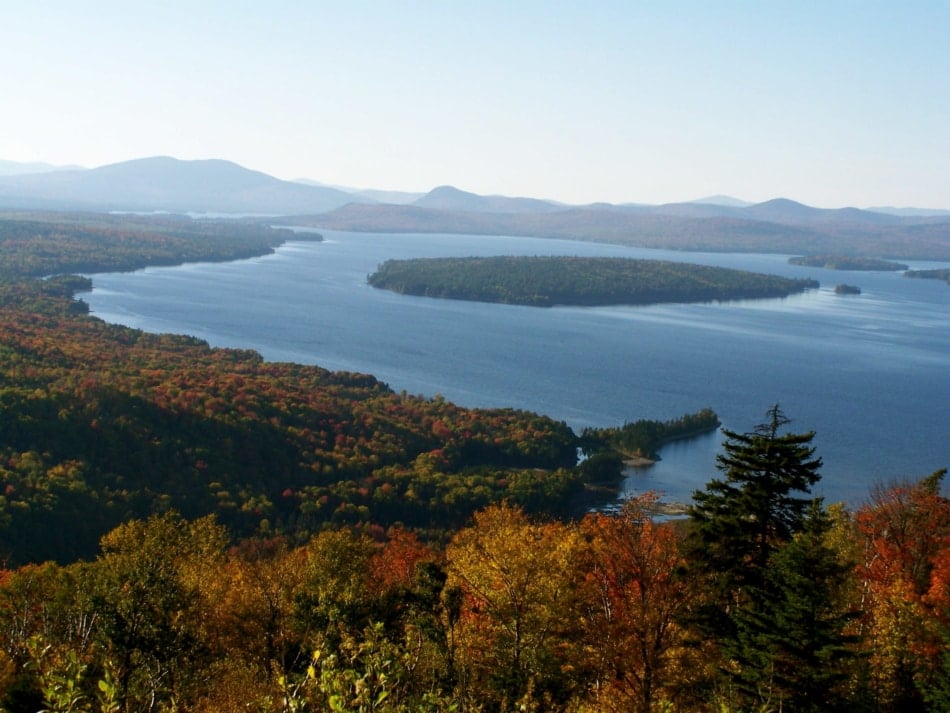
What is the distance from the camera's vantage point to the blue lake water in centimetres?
4969

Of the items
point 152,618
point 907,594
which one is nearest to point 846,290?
point 907,594

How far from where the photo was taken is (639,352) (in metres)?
72.2

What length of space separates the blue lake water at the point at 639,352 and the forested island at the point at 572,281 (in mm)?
4998

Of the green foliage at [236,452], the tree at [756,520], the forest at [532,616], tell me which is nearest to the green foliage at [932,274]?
the green foliage at [236,452]

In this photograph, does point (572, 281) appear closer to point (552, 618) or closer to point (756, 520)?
point (756, 520)

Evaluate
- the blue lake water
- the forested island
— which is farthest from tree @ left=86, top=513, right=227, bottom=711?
the forested island

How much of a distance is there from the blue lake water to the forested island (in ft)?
16.4

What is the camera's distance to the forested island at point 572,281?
108750 mm

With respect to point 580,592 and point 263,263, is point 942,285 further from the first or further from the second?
point 580,592

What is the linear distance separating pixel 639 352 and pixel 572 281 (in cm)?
4528

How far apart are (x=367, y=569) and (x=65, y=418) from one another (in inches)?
955

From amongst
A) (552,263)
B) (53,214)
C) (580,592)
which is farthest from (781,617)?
(53,214)

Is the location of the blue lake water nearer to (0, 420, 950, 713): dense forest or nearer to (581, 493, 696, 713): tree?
(581, 493, 696, 713): tree

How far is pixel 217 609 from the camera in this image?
531 inches
